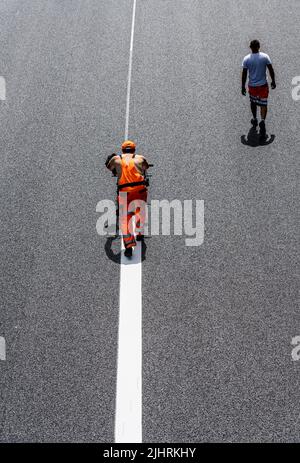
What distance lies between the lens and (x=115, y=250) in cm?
900

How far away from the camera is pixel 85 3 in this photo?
58.5 ft

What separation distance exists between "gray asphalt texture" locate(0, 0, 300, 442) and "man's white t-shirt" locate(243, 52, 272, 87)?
0.97 metres

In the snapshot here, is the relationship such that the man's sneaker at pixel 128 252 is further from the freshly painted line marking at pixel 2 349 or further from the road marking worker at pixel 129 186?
the freshly painted line marking at pixel 2 349

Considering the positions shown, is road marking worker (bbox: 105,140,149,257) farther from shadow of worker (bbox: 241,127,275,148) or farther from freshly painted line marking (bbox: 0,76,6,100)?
freshly painted line marking (bbox: 0,76,6,100)

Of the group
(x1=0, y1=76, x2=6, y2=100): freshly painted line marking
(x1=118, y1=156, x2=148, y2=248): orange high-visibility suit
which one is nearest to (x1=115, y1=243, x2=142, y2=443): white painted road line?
(x1=118, y1=156, x2=148, y2=248): orange high-visibility suit

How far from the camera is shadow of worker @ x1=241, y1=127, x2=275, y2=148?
36.7ft

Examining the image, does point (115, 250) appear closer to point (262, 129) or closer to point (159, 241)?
point (159, 241)

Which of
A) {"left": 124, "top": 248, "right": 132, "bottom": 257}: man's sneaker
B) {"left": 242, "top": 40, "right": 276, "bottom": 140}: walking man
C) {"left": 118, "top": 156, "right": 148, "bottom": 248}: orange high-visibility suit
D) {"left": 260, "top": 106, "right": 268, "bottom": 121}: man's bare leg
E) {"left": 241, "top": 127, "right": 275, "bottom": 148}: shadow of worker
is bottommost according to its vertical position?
{"left": 124, "top": 248, "right": 132, "bottom": 257}: man's sneaker

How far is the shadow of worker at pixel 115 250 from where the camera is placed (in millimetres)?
8820

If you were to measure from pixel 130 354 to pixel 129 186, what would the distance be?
2488 millimetres

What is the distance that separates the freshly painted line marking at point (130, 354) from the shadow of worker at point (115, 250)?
4cm

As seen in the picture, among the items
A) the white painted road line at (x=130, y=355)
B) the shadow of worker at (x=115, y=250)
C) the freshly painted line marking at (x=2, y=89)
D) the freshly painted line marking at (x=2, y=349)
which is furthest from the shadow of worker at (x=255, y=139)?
the freshly painted line marking at (x=2, y=349)

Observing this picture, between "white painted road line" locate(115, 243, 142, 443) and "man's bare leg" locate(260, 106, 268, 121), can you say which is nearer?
"white painted road line" locate(115, 243, 142, 443)

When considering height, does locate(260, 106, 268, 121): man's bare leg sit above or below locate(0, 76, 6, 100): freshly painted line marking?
below
